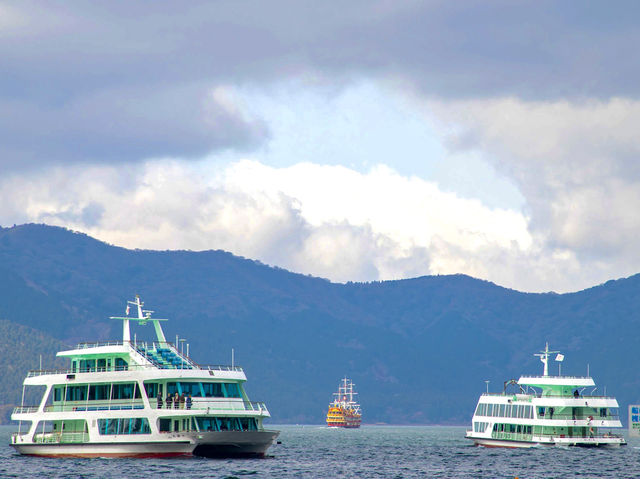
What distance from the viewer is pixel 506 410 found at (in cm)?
12019

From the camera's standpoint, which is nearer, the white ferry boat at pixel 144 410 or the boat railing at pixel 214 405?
the white ferry boat at pixel 144 410

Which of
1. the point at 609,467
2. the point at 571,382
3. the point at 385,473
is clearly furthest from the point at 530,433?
the point at 385,473

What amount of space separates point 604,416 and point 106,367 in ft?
171

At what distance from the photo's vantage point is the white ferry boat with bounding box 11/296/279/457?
3327 inches

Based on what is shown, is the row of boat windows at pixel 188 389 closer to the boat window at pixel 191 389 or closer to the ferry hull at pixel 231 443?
the boat window at pixel 191 389

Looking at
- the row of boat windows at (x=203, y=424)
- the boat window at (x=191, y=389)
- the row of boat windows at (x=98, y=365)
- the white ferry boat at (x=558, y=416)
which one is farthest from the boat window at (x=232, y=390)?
the white ferry boat at (x=558, y=416)

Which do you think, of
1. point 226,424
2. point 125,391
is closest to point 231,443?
point 226,424

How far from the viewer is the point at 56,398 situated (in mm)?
92375

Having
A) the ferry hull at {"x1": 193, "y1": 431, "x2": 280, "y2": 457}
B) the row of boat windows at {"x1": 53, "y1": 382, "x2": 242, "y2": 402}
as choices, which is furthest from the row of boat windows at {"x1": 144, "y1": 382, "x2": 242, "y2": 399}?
the ferry hull at {"x1": 193, "y1": 431, "x2": 280, "y2": 457}

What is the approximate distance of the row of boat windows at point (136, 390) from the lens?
86.6 m

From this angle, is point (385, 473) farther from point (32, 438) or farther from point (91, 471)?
point (32, 438)

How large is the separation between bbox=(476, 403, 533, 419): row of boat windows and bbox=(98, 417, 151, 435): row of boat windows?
153ft

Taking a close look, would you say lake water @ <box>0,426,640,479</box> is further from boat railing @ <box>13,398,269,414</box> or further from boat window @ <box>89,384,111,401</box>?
boat window @ <box>89,384,111,401</box>

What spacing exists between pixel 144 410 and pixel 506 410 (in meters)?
48.2
